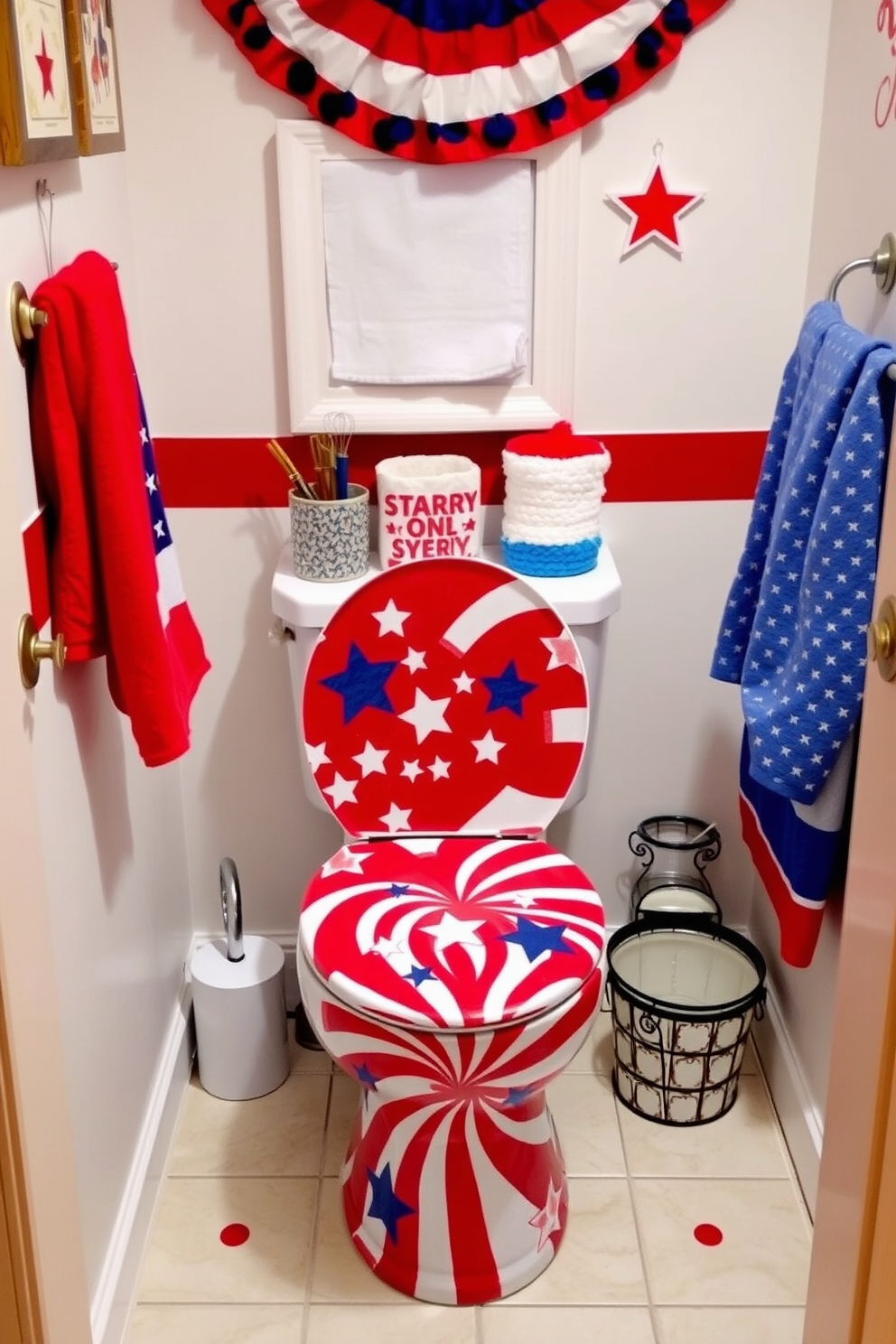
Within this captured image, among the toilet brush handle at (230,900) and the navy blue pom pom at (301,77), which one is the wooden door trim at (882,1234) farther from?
the navy blue pom pom at (301,77)

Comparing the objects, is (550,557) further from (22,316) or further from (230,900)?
(22,316)

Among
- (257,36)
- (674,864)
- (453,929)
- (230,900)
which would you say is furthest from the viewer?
(674,864)

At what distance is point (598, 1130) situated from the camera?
194cm

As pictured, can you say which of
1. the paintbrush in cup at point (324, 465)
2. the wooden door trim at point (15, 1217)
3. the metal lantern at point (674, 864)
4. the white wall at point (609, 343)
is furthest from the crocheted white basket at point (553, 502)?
the wooden door trim at point (15, 1217)

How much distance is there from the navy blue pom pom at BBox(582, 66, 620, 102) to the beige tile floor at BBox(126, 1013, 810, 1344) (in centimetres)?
144

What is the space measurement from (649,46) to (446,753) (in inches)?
38.5

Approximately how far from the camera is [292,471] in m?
1.80

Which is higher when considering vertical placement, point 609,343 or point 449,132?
point 449,132

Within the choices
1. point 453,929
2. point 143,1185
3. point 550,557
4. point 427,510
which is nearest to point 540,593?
point 550,557

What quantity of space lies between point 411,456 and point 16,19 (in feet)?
2.89

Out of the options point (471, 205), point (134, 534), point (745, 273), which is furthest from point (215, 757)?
point (745, 273)

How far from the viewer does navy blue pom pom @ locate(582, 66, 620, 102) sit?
1735mm

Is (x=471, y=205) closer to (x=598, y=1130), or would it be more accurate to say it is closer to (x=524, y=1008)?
(x=524, y=1008)

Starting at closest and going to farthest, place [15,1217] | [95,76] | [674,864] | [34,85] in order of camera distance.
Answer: [15,1217] → [34,85] → [95,76] → [674,864]
